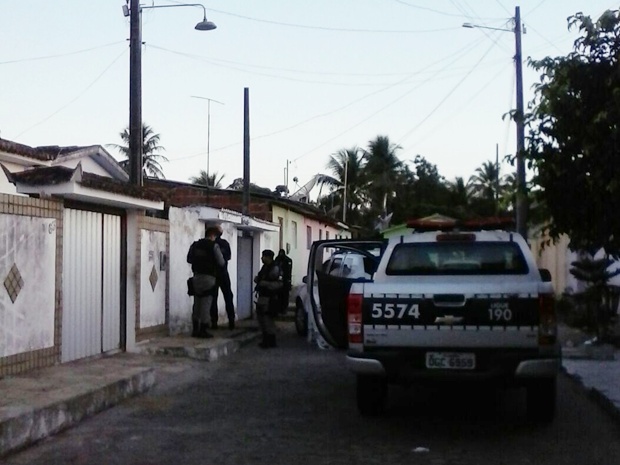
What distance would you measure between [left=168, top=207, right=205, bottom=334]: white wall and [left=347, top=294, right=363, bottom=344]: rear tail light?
8487 millimetres

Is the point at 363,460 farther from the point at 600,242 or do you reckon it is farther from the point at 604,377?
the point at 604,377

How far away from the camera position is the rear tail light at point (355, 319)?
27.7 feet

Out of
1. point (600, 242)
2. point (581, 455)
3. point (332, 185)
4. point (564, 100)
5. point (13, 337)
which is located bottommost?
point (581, 455)

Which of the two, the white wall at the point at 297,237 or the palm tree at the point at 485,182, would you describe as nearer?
the white wall at the point at 297,237

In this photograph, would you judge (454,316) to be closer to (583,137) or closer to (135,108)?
(583,137)

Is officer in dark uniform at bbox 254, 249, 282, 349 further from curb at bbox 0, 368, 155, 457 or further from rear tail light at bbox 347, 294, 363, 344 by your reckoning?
rear tail light at bbox 347, 294, 363, 344

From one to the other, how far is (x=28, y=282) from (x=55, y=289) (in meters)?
0.75

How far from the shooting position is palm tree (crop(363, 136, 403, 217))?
56.8m

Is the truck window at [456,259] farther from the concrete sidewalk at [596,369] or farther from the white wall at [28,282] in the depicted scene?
the white wall at [28,282]

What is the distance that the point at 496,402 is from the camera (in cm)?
1051

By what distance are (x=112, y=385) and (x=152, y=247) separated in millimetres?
5759

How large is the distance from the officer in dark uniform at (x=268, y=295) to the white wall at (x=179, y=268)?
5.12ft

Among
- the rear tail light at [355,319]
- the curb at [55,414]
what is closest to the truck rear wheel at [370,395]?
the rear tail light at [355,319]

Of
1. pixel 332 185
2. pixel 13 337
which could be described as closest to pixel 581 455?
pixel 13 337
